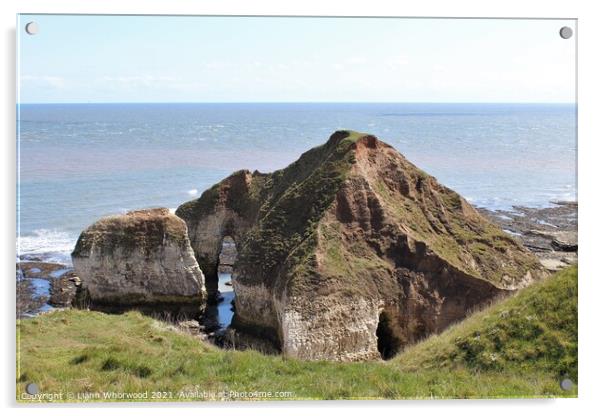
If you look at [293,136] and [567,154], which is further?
[293,136]

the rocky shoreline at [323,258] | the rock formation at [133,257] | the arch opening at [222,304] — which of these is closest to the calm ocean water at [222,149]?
the rock formation at [133,257]

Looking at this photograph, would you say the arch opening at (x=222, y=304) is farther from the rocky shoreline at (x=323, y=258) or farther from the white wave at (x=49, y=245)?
the white wave at (x=49, y=245)

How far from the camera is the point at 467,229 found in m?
28.4

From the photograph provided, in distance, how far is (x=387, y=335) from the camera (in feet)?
80.4

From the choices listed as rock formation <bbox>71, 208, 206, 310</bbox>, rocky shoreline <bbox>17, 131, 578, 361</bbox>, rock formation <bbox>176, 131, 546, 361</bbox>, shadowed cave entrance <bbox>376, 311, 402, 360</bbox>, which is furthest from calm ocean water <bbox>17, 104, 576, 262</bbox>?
shadowed cave entrance <bbox>376, 311, 402, 360</bbox>

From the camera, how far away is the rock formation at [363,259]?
22703 millimetres

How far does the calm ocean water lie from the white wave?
0.30ft

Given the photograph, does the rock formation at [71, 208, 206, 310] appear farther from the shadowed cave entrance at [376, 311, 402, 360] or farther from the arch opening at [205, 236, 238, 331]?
the shadowed cave entrance at [376, 311, 402, 360]

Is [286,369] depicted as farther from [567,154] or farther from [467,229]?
[467,229]

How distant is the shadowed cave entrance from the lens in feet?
79.7

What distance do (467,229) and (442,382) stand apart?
15143mm

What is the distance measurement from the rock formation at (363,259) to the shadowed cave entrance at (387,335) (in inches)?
1.4

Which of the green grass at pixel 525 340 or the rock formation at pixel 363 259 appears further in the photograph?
the rock formation at pixel 363 259
